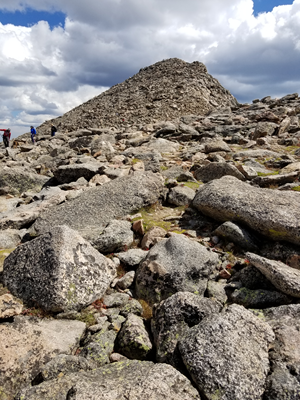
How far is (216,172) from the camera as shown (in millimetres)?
15930

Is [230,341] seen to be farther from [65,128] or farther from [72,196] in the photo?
[65,128]

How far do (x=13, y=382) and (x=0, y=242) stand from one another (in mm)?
6279

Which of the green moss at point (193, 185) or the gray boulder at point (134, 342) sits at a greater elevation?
Result: the green moss at point (193, 185)

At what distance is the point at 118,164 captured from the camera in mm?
19859

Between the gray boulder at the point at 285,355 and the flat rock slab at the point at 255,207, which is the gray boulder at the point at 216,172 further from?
the gray boulder at the point at 285,355

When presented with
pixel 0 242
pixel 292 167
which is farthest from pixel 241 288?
pixel 292 167

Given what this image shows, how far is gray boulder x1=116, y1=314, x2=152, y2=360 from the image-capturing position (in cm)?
588

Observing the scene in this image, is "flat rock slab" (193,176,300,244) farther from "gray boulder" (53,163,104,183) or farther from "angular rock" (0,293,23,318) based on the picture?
"gray boulder" (53,163,104,183)

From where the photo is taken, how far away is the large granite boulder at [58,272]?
22.9 ft

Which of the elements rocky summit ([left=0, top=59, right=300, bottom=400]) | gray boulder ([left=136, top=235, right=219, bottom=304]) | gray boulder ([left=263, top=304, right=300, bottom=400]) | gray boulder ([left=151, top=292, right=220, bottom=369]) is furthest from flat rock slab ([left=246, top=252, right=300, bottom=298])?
gray boulder ([left=151, top=292, right=220, bottom=369])

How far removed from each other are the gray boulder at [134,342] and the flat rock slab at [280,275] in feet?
11.4

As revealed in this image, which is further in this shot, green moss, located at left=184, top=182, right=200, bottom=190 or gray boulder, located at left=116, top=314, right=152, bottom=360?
green moss, located at left=184, top=182, right=200, bottom=190

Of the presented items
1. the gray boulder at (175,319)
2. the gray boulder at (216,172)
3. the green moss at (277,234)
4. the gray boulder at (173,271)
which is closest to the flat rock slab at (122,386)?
the gray boulder at (175,319)

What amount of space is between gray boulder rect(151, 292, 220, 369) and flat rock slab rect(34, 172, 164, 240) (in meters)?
4.41
